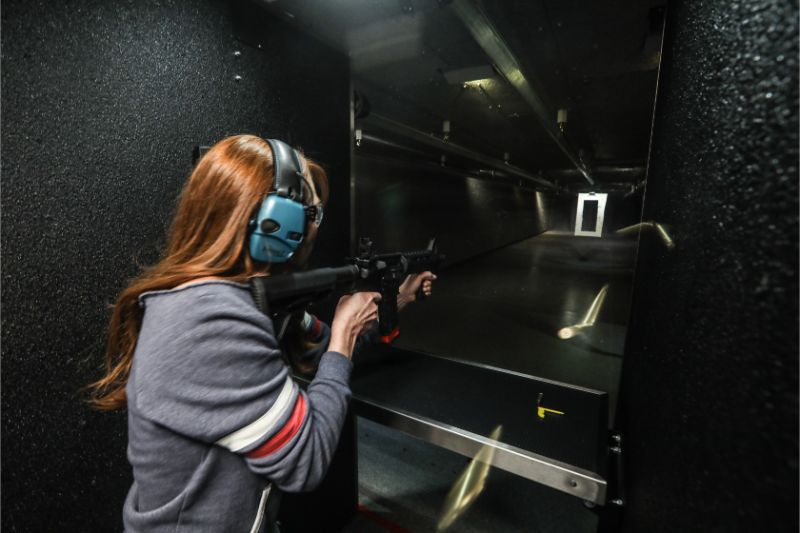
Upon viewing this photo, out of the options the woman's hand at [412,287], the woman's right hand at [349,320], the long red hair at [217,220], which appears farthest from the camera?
the woman's hand at [412,287]

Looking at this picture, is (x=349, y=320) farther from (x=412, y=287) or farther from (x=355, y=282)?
(x=412, y=287)

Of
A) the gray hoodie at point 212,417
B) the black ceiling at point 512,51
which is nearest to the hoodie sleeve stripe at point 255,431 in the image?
the gray hoodie at point 212,417

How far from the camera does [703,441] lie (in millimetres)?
367

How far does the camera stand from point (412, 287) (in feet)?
4.97

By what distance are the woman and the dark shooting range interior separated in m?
0.27

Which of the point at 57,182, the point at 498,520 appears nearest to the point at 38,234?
the point at 57,182

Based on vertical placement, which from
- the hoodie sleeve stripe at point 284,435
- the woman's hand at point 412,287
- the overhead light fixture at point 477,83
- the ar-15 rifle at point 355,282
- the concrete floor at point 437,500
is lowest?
the concrete floor at point 437,500

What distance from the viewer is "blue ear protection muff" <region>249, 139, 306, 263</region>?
25.7 inches

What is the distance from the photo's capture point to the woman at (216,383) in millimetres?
531

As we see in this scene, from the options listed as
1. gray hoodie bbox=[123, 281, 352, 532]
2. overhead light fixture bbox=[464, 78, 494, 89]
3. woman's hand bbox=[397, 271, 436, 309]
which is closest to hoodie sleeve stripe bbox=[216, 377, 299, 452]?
gray hoodie bbox=[123, 281, 352, 532]

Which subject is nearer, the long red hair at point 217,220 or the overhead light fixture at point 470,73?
the long red hair at point 217,220

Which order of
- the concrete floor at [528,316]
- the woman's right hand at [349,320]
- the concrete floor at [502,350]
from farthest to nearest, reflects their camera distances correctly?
the concrete floor at [528,316], the concrete floor at [502,350], the woman's right hand at [349,320]

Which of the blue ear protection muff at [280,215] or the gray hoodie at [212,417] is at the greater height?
the blue ear protection muff at [280,215]

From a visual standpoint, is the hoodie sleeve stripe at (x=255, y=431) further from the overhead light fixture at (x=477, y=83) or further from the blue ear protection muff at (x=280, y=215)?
the overhead light fixture at (x=477, y=83)
